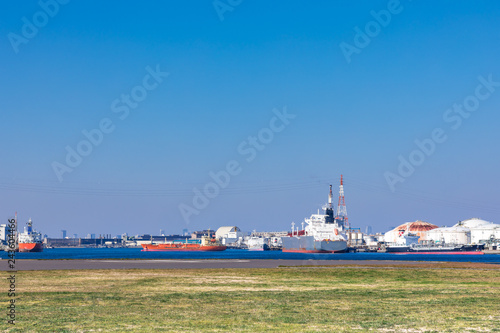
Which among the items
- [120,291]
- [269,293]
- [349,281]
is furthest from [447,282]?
[120,291]

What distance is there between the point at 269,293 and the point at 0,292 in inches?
479

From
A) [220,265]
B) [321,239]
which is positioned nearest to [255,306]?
[220,265]

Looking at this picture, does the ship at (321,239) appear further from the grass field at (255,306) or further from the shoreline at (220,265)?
the grass field at (255,306)

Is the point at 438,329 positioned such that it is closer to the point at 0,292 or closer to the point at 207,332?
the point at 207,332

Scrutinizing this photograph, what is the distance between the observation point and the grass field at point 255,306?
17.3m

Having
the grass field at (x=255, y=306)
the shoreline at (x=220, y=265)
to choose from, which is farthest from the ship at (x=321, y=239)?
the grass field at (x=255, y=306)

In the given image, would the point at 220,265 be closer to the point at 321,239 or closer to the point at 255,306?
the point at 255,306

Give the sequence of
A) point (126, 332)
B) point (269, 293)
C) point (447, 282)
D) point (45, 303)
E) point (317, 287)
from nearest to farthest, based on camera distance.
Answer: point (126, 332) < point (45, 303) < point (269, 293) < point (317, 287) < point (447, 282)

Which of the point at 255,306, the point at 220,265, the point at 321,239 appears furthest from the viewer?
the point at 321,239

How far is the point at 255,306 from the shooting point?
72.6 ft

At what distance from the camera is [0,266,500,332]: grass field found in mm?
17344

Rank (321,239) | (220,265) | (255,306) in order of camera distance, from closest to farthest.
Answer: (255,306) < (220,265) < (321,239)

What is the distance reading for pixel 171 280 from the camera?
35.7 m

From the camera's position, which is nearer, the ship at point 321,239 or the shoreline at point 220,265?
the shoreline at point 220,265
